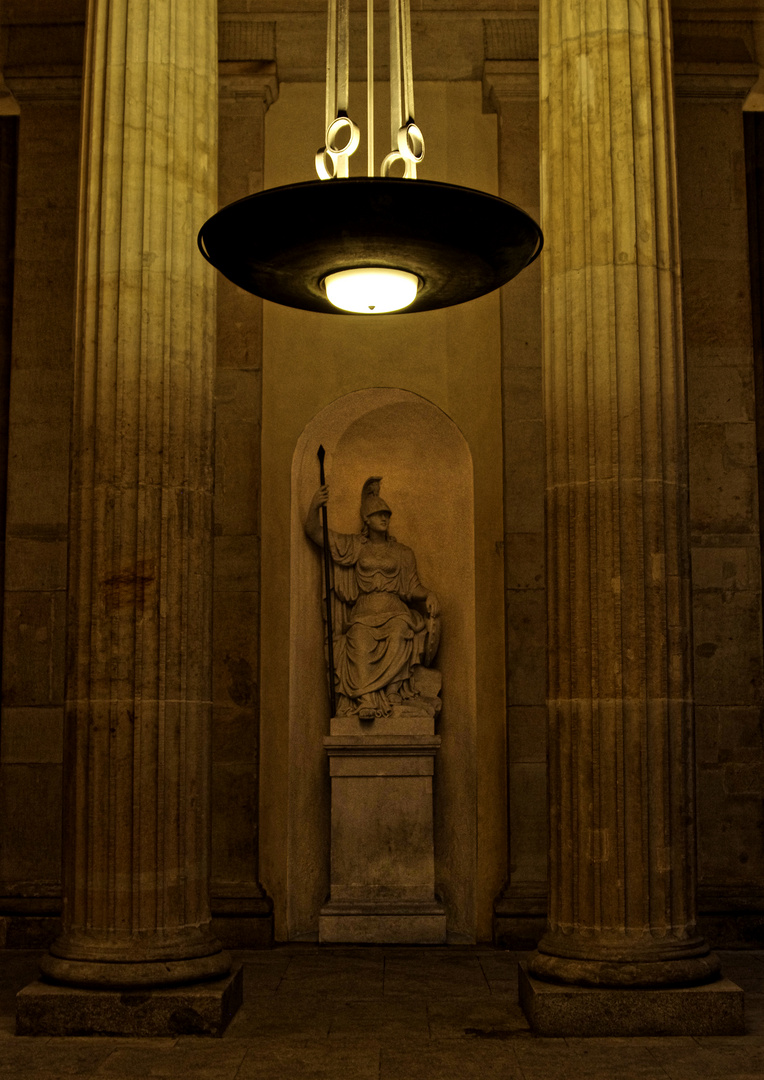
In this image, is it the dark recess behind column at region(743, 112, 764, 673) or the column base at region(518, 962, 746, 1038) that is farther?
the dark recess behind column at region(743, 112, 764, 673)

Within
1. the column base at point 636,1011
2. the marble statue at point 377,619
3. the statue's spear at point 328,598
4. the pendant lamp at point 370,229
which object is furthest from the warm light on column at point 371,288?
the marble statue at point 377,619

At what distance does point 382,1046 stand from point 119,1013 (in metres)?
1.65

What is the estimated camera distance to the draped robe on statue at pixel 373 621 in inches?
469

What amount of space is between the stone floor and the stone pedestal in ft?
5.24

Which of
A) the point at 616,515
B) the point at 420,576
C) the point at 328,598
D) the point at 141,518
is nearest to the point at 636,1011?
the point at 616,515

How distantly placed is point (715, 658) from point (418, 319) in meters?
4.43

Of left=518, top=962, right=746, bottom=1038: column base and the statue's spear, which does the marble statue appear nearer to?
the statue's spear

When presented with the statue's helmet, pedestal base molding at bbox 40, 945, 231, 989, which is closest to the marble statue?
the statue's helmet

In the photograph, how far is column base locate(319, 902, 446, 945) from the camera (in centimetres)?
1136

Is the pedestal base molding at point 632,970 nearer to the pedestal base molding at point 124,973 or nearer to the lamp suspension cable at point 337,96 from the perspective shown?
the pedestal base molding at point 124,973

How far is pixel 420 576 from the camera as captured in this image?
1255 cm

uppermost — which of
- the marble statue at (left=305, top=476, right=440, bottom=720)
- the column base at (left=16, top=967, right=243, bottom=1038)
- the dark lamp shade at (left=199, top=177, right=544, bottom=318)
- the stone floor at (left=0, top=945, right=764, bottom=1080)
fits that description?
the dark lamp shade at (left=199, top=177, right=544, bottom=318)

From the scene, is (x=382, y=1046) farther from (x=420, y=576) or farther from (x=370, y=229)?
(x=420, y=576)

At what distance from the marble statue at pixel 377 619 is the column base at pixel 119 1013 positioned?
416 centimetres
